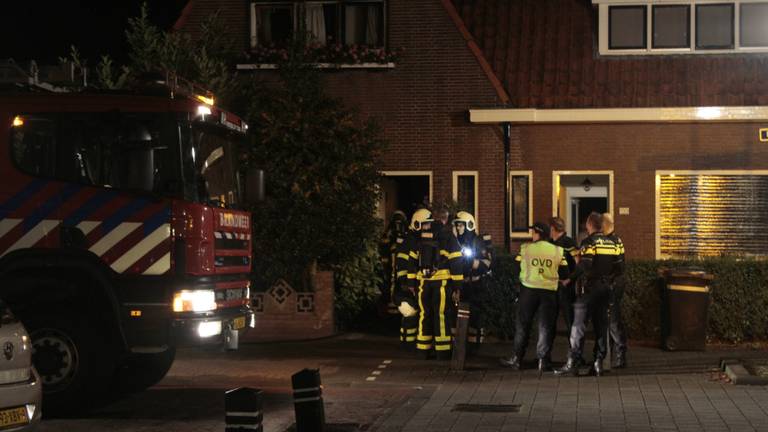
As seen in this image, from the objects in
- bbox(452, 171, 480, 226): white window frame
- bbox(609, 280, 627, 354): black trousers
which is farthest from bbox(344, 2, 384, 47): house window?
bbox(609, 280, 627, 354): black trousers

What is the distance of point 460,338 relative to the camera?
47.4 ft

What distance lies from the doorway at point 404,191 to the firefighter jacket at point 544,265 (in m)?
8.20

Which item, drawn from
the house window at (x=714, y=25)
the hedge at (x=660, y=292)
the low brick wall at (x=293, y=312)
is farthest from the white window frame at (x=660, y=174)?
the low brick wall at (x=293, y=312)

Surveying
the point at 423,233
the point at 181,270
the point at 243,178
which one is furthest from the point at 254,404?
the point at 423,233

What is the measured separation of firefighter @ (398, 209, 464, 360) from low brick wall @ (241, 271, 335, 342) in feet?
9.21

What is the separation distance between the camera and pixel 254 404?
8.45 m

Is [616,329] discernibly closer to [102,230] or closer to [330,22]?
[102,230]

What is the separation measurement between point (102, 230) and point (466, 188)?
1197cm

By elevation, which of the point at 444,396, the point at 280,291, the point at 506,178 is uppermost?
the point at 506,178

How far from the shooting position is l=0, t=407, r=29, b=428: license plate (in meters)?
8.46

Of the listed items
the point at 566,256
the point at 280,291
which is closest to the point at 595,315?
the point at 566,256

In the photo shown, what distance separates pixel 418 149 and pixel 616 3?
15.4 feet

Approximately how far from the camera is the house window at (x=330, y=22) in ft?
75.3

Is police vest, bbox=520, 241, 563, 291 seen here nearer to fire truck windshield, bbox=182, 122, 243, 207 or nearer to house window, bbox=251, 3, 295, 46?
fire truck windshield, bbox=182, 122, 243, 207
